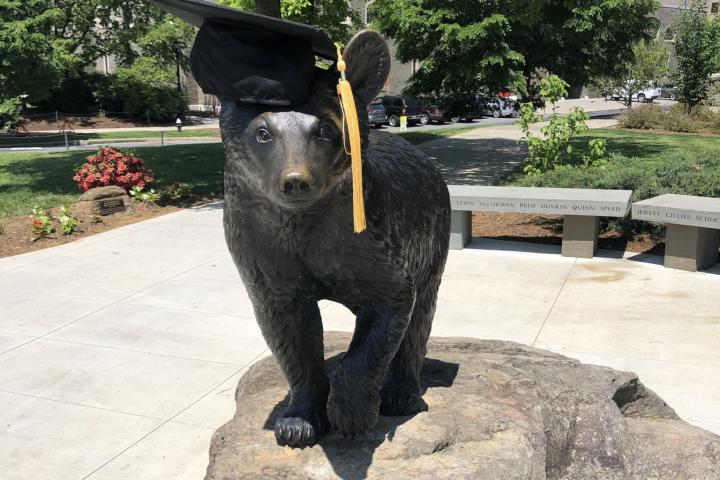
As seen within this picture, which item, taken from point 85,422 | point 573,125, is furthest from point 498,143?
point 85,422

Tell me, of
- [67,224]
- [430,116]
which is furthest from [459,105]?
[430,116]

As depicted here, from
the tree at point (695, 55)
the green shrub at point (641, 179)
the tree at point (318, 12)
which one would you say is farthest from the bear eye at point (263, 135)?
the tree at point (695, 55)

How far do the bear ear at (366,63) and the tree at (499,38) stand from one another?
11.0 meters

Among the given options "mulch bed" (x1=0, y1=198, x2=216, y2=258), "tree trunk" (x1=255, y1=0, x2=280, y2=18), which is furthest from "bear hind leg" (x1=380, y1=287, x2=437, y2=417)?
"tree trunk" (x1=255, y1=0, x2=280, y2=18)

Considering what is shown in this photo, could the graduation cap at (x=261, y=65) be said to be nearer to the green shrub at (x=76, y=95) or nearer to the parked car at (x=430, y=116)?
the parked car at (x=430, y=116)

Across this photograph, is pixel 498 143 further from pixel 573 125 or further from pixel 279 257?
pixel 279 257

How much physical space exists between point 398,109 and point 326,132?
31217 mm

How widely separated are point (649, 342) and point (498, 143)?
17.2 meters

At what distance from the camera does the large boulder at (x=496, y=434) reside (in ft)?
9.13

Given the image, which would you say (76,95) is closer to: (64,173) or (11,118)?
(11,118)

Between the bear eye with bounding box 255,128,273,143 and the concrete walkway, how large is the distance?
2452 millimetres

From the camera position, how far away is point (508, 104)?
38312mm

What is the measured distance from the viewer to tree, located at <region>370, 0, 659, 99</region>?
1326cm

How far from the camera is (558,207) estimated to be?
859cm
